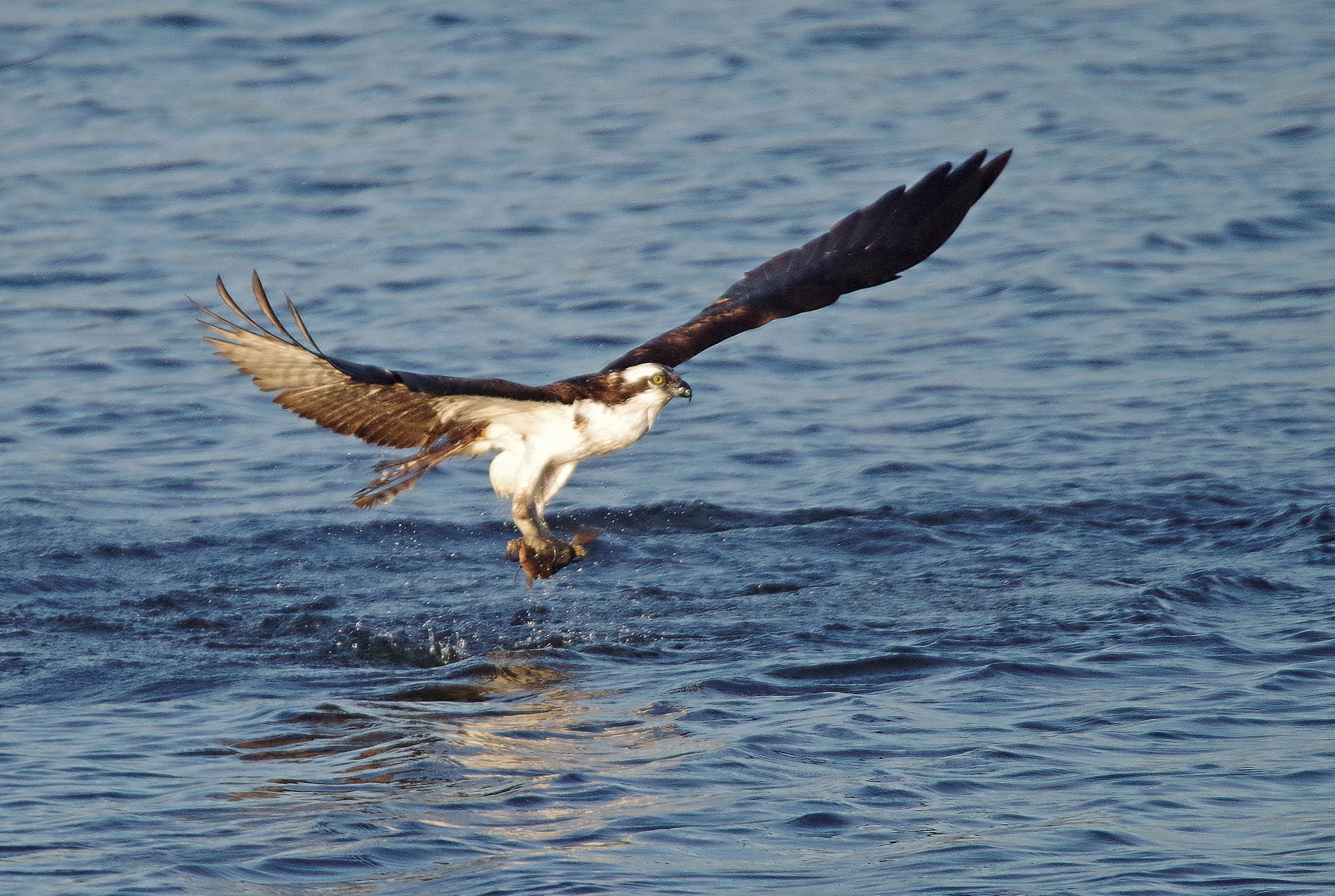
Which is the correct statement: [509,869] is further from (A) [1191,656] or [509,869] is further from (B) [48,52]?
(B) [48,52]

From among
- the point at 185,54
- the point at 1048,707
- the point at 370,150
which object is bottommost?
the point at 1048,707

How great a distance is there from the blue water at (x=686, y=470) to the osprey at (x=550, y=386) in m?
0.81

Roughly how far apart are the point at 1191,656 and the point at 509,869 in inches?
127

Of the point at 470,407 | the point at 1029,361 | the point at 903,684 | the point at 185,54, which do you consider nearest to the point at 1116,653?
the point at 903,684

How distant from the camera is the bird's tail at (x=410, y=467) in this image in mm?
7781

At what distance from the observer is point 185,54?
62.6 ft

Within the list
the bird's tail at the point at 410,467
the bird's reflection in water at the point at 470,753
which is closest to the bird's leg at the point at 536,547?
the bird's tail at the point at 410,467

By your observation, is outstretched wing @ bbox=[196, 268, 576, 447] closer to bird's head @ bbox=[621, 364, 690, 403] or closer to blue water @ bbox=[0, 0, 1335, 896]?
bird's head @ bbox=[621, 364, 690, 403]

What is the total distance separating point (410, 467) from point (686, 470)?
307 cm

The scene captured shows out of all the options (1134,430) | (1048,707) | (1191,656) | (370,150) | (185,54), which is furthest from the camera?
(185,54)

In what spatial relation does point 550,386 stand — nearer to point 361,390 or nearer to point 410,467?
point 410,467

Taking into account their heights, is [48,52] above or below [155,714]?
above

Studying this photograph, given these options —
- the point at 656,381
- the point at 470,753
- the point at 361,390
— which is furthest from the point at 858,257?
the point at 470,753

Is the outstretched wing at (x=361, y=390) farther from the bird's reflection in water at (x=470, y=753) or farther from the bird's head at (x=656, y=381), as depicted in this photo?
the bird's reflection in water at (x=470, y=753)
